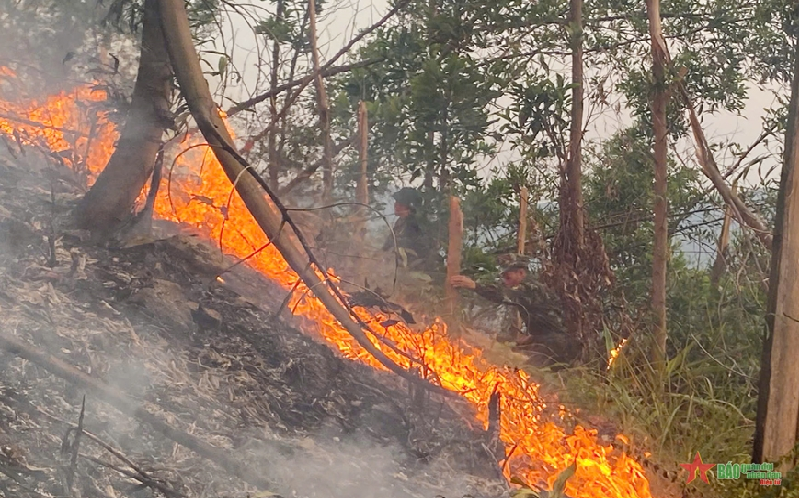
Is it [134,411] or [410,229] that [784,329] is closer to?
[410,229]

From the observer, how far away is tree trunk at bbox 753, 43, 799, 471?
8.12 feet

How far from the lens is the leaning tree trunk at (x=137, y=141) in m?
2.59

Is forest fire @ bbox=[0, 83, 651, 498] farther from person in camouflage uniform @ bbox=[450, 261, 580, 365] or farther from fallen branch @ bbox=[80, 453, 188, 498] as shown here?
fallen branch @ bbox=[80, 453, 188, 498]

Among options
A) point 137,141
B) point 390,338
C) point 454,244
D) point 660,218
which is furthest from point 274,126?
point 660,218

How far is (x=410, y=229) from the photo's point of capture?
364cm

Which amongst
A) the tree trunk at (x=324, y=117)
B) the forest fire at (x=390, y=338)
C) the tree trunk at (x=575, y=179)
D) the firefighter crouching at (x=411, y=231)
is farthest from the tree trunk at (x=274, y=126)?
the tree trunk at (x=575, y=179)

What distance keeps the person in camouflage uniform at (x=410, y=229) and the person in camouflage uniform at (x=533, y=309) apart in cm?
41

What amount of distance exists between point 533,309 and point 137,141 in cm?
192

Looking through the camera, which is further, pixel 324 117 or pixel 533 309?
pixel 324 117

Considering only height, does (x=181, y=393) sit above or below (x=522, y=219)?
below

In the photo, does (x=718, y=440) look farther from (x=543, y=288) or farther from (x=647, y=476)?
(x=543, y=288)

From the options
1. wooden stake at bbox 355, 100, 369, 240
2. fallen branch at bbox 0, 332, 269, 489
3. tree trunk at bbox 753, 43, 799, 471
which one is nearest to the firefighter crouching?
wooden stake at bbox 355, 100, 369, 240

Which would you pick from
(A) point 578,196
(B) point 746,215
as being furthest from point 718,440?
(A) point 578,196

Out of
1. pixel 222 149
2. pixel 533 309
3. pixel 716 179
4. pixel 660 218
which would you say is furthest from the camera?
pixel 533 309
